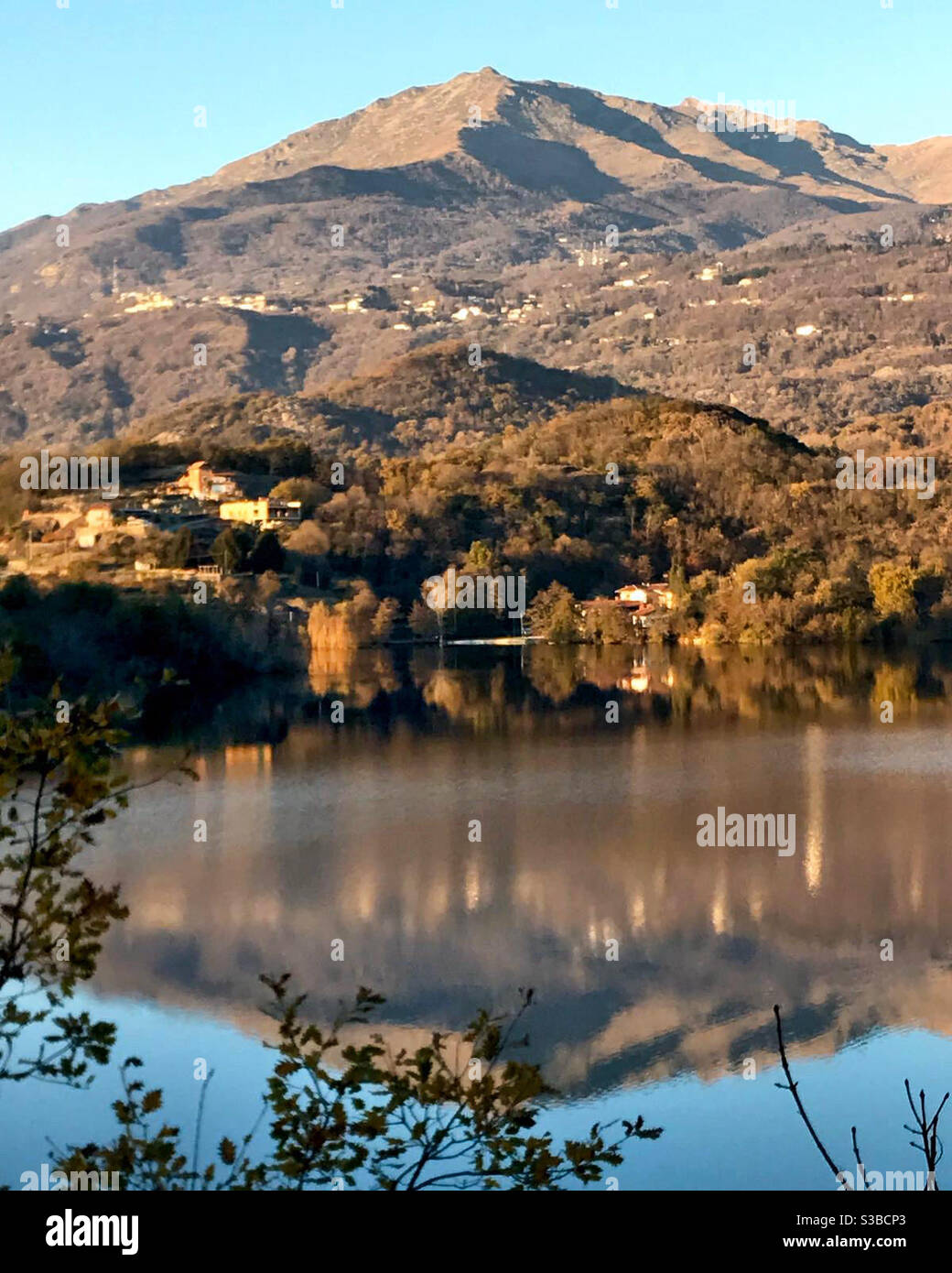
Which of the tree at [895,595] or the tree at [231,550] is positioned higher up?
the tree at [231,550]

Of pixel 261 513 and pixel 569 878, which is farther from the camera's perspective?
pixel 261 513

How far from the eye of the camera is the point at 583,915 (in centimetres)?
1449

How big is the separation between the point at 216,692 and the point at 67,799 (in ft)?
85.2

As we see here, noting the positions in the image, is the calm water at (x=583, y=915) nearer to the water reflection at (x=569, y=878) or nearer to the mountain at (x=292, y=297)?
the water reflection at (x=569, y=878)

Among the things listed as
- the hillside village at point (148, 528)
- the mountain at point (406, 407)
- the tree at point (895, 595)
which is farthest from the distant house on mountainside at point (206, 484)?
the mountain at point (406, 407)

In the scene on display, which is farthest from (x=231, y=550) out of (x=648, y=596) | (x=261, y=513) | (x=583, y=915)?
(x=583, y=915)

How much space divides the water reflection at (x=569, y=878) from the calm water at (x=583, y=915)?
41 mm

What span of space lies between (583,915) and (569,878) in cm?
138

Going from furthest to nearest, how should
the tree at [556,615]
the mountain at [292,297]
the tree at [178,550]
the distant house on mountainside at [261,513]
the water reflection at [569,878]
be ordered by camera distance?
the mountain at [292,297], the distant house on mountainside at [261,513], the tree at [556,615], the tree at [178,550], the water reflection at [569,878]

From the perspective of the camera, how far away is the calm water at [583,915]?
32.3 ft

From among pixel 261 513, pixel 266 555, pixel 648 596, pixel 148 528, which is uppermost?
pixel 261 513

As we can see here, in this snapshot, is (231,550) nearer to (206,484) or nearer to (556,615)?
(556,615)

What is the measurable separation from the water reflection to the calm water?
4 cm

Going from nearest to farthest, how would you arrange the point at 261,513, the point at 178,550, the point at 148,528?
the point at 178,550
the point at 148,528
the point at 261,513
